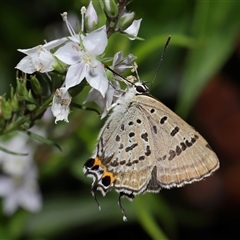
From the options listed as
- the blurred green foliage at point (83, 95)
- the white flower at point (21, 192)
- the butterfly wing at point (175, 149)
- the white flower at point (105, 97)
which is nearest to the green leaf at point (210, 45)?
the blurred green foliage at point (83, 95)

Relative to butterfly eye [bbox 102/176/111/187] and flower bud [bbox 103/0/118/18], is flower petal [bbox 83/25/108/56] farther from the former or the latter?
butterfly eye [bbox 102/176/111/187]

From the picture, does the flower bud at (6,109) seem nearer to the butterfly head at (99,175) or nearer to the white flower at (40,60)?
the white flower at (40,60)

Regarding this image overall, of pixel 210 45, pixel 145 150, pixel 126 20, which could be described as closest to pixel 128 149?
pixel 145 150

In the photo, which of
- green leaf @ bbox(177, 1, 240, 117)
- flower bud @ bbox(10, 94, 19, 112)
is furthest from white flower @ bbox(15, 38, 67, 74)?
green leaf @ bbox(177, 1, 240, 117)

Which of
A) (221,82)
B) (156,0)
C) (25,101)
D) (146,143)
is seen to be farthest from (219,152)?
(25,101)

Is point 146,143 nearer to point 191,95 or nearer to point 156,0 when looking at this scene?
point 191,95

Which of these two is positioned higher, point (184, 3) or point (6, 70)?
point (184, 3)

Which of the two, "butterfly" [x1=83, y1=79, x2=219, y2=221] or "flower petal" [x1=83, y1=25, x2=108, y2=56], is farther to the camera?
"butterfly" [x1=83, y1=79, x2=219, y2=221]
